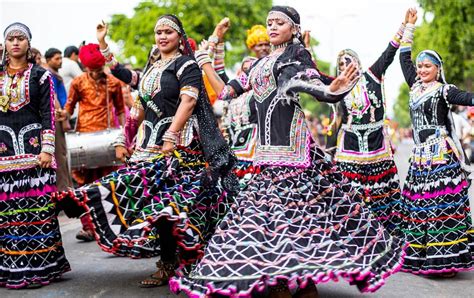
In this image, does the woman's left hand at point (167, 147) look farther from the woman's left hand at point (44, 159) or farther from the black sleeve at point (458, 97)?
the black sleeve at point (458, 97)

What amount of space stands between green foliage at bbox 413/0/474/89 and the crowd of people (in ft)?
61.3

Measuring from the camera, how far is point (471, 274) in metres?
6.85

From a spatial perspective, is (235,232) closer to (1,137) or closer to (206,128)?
(206,128)

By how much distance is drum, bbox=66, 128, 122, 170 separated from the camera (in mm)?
8672

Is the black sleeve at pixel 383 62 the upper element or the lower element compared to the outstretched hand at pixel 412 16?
lower

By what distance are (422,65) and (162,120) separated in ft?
8.71

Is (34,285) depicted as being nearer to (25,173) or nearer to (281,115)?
(25,173)

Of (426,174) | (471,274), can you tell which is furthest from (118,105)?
(471,274)

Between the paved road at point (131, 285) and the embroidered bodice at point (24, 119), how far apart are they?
110 centimetres

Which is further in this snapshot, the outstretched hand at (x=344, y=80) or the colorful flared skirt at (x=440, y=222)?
the colorful flared skirt at (x=440, y=222)

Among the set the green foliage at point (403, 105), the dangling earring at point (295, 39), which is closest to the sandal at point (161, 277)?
the dangling earring at point (295, 39)

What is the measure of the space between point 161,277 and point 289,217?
5.03ft

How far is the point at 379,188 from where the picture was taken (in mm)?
8242

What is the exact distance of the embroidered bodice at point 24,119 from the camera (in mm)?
6363
